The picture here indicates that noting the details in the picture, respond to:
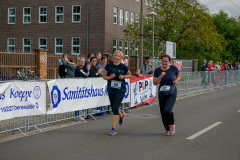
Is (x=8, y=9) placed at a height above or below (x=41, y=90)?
above

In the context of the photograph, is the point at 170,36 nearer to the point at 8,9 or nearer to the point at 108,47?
the point at 108,47

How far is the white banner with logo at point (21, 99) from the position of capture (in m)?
8.10

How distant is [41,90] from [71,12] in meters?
29.8

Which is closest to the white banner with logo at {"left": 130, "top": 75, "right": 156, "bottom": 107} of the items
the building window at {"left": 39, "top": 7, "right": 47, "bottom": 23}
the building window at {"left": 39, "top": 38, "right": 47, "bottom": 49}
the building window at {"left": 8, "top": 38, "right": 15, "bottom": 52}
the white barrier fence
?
the white barrier fence

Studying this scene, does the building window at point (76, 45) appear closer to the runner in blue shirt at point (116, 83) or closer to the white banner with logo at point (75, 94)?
the white banner with logo at point (75, 94)

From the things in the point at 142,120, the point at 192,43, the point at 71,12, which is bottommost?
the point at 142,120

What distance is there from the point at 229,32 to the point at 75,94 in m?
61.3

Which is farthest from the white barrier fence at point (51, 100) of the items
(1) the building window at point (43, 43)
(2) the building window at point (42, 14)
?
(2) the building window at point (42, 14)

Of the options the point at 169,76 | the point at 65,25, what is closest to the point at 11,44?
the point at 65,25

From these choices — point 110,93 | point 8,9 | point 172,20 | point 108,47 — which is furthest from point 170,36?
point 110,93

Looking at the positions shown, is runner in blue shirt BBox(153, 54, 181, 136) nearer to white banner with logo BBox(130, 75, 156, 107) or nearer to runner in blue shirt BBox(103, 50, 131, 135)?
runner in blue shirt BBox(103, 50, 131, 135)

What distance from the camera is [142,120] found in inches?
434

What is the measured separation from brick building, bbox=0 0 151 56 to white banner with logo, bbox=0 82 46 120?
27.6 meters

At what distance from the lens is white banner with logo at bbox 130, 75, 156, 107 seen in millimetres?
13414
